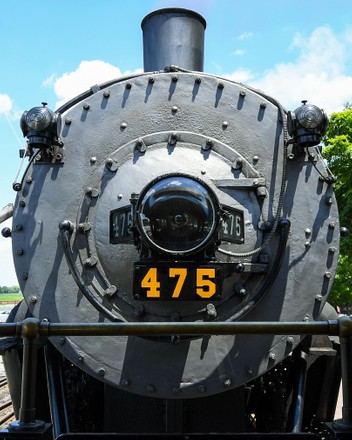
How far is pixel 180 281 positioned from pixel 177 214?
33 centimetres

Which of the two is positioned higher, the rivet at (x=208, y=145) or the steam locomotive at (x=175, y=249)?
the rivet at (x=208, y=145)

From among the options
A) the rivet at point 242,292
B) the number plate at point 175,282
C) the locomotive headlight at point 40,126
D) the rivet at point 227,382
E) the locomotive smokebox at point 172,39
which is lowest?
the rivet at point 227,382

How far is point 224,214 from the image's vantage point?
2.52 meters

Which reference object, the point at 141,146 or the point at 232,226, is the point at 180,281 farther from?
the point at 141,146

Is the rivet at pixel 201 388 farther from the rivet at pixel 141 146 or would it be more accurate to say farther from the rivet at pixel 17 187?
the rivet at pixel 17 187

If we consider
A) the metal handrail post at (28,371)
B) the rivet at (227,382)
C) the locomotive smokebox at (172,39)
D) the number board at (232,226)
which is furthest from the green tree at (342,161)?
the metal handrail post at (28,371)

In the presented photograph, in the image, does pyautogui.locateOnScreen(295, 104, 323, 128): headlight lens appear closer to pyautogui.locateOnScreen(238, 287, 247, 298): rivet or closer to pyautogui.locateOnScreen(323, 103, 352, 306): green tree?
pyautogui.locateOnScreen(238, 287, 247, 298): rivet

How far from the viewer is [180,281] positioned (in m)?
2.36

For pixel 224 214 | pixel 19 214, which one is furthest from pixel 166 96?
pixel 19 214

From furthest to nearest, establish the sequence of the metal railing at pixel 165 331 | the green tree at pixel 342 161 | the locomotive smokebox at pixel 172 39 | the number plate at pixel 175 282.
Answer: the green tree at pixel 342 161 → the locomotive smokebox at pixel 172 39 → the number plate at pixel 175 282 → the metal railing at pixel 165 331

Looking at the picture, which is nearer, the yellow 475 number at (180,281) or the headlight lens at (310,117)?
the yellow 475 number at (180,281)

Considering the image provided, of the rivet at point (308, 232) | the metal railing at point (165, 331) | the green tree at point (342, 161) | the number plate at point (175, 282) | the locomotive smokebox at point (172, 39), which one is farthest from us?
the green tree at point (342, 161)

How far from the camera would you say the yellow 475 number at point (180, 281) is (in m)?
2.35

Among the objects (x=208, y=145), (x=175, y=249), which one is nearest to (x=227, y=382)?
(x=175, y=249)
